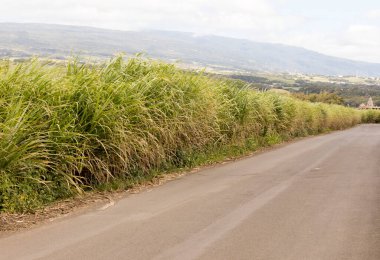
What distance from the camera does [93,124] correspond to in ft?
23.4

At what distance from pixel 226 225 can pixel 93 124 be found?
2.87 m

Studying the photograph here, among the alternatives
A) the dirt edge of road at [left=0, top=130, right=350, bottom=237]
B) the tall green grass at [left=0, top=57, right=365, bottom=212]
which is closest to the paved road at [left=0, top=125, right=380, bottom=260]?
the dirt edge of road at [left=0, top=130, right=350, bottom=237]

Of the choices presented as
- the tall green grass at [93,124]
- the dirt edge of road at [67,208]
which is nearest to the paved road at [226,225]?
the dirt edge of road at [67,208]

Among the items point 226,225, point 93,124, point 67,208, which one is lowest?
point 67,208

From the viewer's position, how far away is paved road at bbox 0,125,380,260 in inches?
174

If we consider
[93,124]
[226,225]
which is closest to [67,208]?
[93,124]

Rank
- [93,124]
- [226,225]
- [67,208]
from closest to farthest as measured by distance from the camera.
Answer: [226,225], [67,208], [93,124]

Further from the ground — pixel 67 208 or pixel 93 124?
pixel 93 124

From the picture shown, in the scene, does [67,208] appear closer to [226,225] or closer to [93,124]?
[93,124]

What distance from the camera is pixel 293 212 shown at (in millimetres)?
6062

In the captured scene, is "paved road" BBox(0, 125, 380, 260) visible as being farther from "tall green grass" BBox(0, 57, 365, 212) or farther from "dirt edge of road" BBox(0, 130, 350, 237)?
"tall green grass" BBox(0, 57, 365, 212)

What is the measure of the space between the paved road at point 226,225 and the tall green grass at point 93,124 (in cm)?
76

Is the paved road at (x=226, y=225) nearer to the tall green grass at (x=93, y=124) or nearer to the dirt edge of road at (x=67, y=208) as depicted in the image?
the dirt edge of road at (x=67, y=208)

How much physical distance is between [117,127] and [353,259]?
13.9ft
